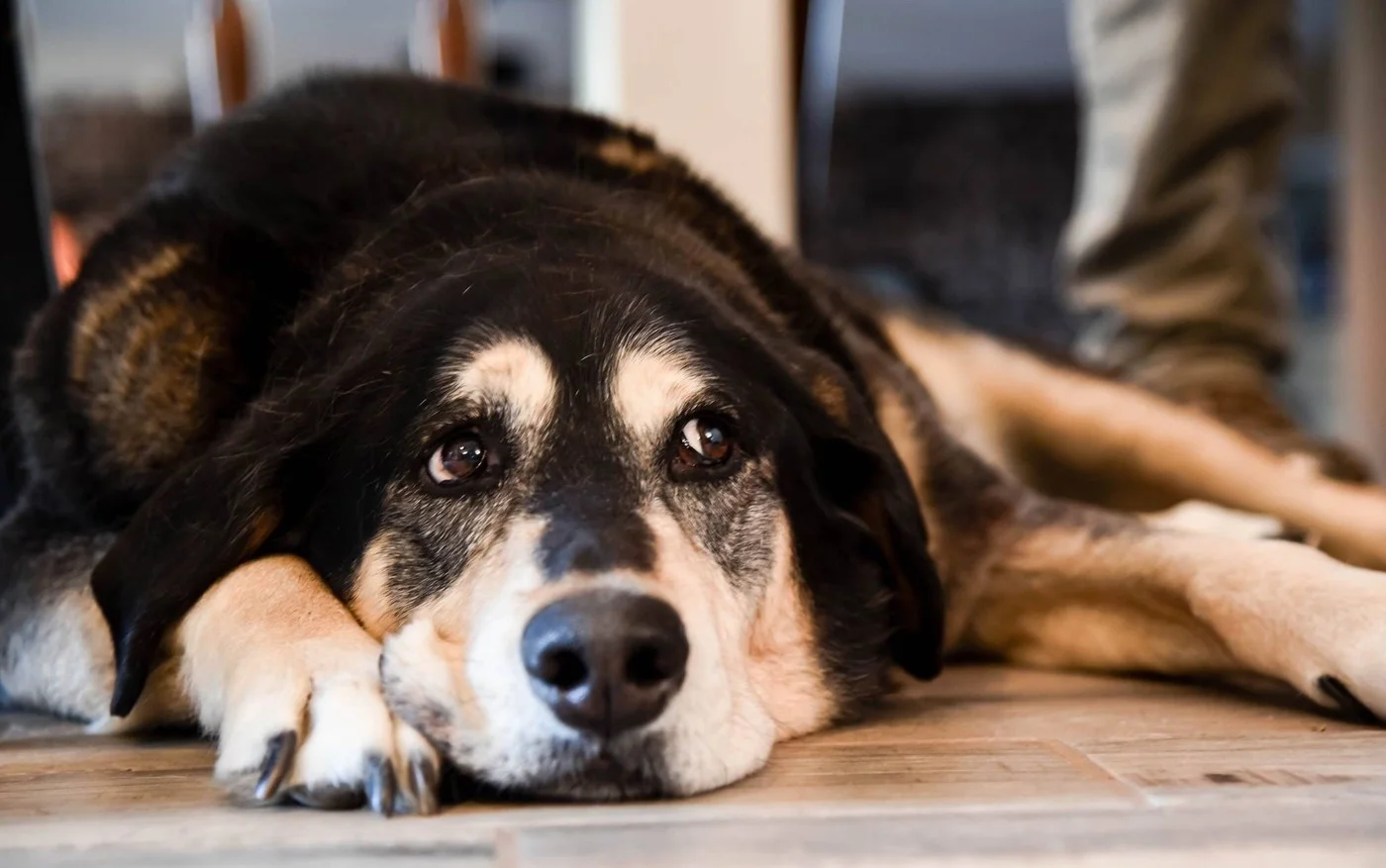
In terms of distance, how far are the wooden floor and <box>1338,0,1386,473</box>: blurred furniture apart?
508cm

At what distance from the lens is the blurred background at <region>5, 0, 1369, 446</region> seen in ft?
29.0

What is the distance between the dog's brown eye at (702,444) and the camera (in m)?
1.51

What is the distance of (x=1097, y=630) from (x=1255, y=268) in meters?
1.91

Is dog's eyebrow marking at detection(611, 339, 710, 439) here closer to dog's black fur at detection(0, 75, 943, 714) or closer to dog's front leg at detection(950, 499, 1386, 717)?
dog's black fur at detection(0, 75, 943, 714)

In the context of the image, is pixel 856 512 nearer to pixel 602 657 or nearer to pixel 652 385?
pixel 652 385

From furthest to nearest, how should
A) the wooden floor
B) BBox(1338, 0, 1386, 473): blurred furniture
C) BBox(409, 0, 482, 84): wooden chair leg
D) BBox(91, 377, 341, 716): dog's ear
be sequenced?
BBox(1338, 0, 1386, 473): blurred furniture
BBox(409, 0, 482, 84): wooden chair leg
BBox(91, 377, 341, 716): dog's ear
the wooden floor

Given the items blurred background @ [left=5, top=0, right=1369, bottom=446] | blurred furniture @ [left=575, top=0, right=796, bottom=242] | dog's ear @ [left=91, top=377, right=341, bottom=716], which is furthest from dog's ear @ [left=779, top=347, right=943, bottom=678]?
blurred background @ [left=5, top=0, right=1369, bottom=446]

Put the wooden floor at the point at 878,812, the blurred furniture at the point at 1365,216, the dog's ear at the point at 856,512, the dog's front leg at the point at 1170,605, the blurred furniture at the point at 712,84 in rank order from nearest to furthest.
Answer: the wooden floor at the point at 878,812, the dog's front leg at the point at 1170,605, the dog's ear at the point at 856,512, the blurred furniture at the point at 712,84, the blurred furniture at the point at 1365,216

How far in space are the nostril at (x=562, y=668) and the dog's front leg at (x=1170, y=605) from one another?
0.93 m

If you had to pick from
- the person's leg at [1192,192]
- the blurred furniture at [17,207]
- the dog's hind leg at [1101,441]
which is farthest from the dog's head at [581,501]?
the person's leg at [1192,192]

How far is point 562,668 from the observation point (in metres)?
1.17

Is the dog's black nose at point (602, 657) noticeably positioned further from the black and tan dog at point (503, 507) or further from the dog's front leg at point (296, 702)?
the dog's front leg at point (296, 702)

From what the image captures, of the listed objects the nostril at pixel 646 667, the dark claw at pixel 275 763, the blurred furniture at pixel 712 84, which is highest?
the blurred furniture at pixel 712 84

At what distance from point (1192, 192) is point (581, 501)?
266 cm
